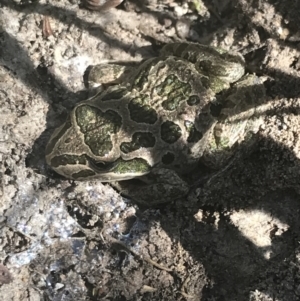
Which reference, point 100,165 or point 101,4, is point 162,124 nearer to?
point 100,165

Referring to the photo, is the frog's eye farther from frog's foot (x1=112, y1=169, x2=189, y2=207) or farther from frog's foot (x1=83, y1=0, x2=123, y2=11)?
frog's foot (x1=83, y1=0, x2=123, y2=11)

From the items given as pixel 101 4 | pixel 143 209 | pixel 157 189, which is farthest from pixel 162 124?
pixel 101 4

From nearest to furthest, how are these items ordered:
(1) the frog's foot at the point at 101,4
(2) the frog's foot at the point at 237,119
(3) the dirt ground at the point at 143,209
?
(3) the dirt ground at the point at 143,209 < (2) the frog's foot at the point at 237,119 < (1) the frog's foot at the point at 101,4

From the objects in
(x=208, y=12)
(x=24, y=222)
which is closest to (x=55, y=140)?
(x=24, y=222)

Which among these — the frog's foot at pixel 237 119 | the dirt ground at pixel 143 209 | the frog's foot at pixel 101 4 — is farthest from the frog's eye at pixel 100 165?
the frog's foot at pixel 101 4

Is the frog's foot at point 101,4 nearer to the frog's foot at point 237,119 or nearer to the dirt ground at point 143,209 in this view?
the dirt ground at point 143,209

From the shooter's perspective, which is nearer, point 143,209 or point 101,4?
point 143,209

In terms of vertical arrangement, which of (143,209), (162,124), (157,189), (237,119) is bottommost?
(143,209)
